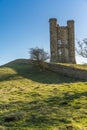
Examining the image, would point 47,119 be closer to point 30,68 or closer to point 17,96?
point 17,96

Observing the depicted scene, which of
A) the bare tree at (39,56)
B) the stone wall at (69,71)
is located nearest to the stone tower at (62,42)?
the bare tree at (39,56)

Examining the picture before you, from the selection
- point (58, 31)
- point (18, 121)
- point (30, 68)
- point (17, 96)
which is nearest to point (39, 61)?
point (30, 68)

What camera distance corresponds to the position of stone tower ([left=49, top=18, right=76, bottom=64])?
79500 mm

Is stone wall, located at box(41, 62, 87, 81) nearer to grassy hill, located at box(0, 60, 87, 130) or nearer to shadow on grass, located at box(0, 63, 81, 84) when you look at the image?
shadow on grass, located at box(0, 63, 81, 84)

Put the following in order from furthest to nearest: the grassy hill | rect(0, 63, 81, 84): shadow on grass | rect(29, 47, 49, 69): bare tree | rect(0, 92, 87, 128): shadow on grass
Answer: rect(29, 47, 49, 69): bare tree
rect(0, 63, 81, 84): shadow on grass
rect(0, 92, 87, 128): shadow on grass
the grassy hill

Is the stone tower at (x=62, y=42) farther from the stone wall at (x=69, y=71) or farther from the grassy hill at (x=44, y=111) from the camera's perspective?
the grassy hill at (x=44, y=111)

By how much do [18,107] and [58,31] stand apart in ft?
202

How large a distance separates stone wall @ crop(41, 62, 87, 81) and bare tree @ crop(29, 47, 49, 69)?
2.07 metres

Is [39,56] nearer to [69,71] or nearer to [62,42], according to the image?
[69,71]

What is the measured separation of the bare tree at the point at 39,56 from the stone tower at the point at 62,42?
1338 centimetres

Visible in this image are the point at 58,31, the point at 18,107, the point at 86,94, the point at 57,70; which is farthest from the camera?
the point at 58,31

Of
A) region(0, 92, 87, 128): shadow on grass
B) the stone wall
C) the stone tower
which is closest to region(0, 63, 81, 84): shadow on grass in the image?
the stone wall

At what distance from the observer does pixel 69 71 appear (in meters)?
54.3

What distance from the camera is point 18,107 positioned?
69.6 feet
